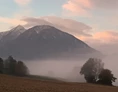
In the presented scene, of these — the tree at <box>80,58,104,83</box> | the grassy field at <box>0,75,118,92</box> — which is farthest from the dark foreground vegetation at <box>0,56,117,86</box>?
the grassy field at <box>0,75,118,92</box>

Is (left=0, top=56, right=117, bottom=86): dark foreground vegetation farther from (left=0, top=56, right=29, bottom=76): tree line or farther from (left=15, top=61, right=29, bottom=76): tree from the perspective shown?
Answer: (left=15, top=61, right=29, bottom=76): tree

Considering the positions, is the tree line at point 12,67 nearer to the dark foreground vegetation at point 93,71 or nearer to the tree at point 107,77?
the dark foreground vegetation at point 93,71

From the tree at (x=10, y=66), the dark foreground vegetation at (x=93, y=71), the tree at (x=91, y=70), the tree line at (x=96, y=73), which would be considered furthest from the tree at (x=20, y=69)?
the tree at (x=91, y=70)

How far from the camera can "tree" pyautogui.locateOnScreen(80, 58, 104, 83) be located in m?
123

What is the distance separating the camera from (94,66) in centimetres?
12600

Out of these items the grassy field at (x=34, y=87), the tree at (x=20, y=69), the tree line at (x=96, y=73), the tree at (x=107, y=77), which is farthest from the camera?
the tree at (x=20, y=69)

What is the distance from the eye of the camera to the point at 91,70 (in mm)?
123312

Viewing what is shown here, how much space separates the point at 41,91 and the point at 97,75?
73397 mm

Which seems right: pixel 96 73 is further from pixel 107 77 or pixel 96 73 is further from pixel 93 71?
pixel 107 77

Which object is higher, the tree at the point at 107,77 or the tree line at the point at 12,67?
the tree line at the point at 12,67

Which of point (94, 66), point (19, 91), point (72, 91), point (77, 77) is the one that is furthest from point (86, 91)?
point (77, 77)

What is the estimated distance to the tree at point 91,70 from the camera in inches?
4830

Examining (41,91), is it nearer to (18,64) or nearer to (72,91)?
(72,91)

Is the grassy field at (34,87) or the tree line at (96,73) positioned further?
the tree line at (96,73)
